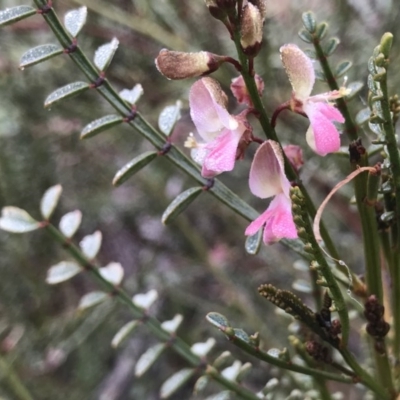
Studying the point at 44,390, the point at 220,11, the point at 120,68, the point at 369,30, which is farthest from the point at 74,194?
the point at 220,11

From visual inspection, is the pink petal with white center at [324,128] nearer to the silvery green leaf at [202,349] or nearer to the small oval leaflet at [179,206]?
the small oval leaflet at [179,206]

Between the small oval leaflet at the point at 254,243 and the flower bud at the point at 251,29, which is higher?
the flower bud at the point at 251,29

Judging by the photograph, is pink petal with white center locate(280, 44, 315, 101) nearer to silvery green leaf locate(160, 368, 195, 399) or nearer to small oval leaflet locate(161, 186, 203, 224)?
small oval leaflet locate(161, 186, 203, 224)

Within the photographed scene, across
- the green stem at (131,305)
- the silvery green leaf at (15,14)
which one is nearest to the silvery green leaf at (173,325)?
the green stem at (131,305)

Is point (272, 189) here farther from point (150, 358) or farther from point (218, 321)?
point (150, 358)

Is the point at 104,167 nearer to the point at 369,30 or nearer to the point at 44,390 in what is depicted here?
the point at 44,390

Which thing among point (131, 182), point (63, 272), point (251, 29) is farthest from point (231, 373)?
point (131, 182)

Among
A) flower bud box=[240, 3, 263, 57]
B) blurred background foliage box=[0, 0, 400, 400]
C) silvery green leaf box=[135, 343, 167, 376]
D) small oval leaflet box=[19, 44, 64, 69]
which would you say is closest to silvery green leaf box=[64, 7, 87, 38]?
small oval leaflet box=[19, 44, 64, 69]
